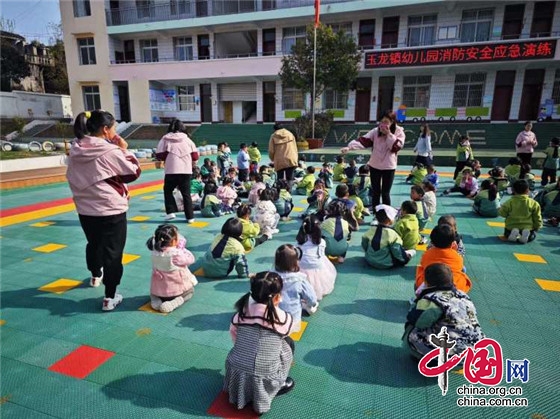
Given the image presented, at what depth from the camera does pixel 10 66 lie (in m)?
31.6

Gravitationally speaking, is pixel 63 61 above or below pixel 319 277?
above

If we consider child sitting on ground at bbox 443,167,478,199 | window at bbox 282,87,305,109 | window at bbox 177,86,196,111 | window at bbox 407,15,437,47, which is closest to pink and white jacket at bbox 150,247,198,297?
child sitting on ground at bbox 443,167,478,199

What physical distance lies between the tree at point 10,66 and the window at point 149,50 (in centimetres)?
1389

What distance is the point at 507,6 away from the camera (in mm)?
19734

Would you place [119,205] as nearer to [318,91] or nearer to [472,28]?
[318,91]

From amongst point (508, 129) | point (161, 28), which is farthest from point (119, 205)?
point (161, 28)

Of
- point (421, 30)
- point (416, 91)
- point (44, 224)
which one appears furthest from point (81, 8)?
point (44, 224)

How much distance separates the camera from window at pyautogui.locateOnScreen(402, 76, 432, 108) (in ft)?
72.0

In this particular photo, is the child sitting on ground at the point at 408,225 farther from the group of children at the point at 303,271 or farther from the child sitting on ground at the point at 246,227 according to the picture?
the child sitting on ground at the point at 246,227

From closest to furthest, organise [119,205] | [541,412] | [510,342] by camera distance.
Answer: [541,412] < [510,342] < [119,205]

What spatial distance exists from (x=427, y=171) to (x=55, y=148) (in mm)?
18598

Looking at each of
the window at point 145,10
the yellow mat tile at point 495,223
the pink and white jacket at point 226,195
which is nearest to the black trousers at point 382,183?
the yellow mat tile at point 495,223

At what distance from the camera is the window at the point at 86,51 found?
89.3 feet

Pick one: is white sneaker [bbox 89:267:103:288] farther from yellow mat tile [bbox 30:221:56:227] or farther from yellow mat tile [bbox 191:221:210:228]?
yellow mat tile [bbox 30:221:56:227]
